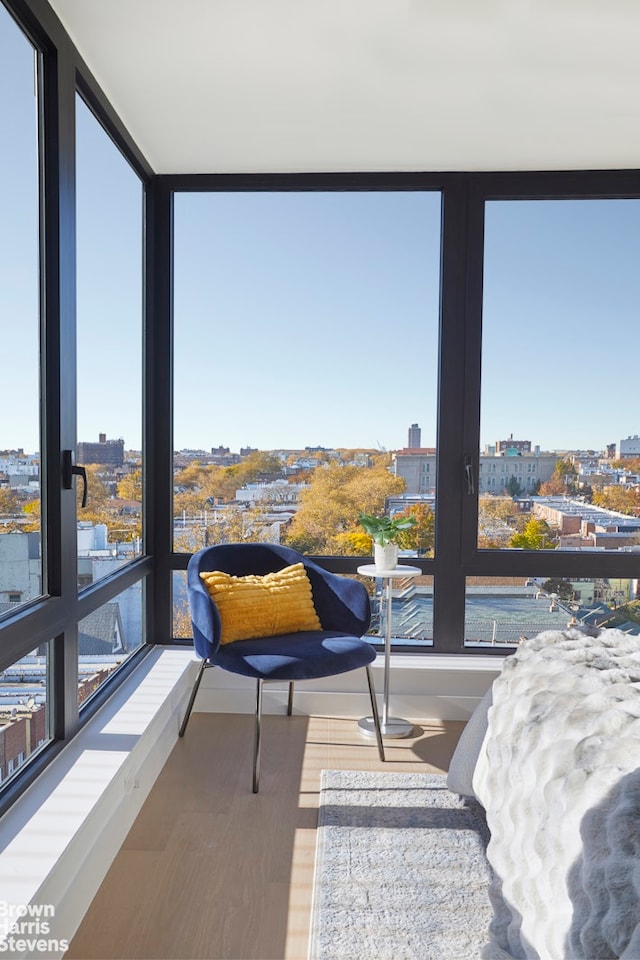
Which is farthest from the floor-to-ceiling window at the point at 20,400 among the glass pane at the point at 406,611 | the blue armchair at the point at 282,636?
the glass pane at the point at 406,611

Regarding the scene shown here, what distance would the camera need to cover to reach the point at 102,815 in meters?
2.04

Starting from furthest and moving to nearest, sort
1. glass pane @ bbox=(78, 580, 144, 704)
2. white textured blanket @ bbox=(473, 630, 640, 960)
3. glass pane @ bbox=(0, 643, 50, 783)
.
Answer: glass pane @ bbox=(78, 580, 144, 704), glass pane @ bbox=(0, 643, 50, 783), white textured blanket @ bbox=(473, 630, 640, 960)

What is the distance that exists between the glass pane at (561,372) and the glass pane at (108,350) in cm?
168

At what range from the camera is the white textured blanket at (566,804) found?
51.4 inches

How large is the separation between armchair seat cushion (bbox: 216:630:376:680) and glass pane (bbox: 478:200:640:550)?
3.72 feet

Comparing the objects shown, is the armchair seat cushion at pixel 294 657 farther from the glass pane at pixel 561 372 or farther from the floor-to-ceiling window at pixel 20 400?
the glass pane at pixel 561 372

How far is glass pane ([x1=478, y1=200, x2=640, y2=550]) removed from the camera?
3471 millimetres

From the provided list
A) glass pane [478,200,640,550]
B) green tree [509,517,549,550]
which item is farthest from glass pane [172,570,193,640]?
green tree [509,517,549,550]

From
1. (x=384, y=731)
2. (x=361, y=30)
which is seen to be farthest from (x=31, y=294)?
(x=384, y=731)

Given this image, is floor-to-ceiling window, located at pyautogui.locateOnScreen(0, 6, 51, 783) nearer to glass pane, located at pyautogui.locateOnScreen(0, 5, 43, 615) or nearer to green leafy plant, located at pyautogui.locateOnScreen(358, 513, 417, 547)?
glass pane, located at pyautogui.locateOnScreen(0, 5, 43, 615)

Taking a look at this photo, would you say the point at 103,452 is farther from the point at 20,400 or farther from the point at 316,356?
the point at 316,356

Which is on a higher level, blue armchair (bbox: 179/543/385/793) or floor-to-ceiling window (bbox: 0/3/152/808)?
floor-to-ceiling window (bbox: 0/3/152/808)

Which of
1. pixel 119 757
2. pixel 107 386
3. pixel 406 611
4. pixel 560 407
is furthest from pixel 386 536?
pixel 119 757

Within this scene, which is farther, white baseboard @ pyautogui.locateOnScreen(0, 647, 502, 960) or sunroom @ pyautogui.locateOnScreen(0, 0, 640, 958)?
sunroom @ pyautogui.locateOnScreen(0, 0, 640, 958)
